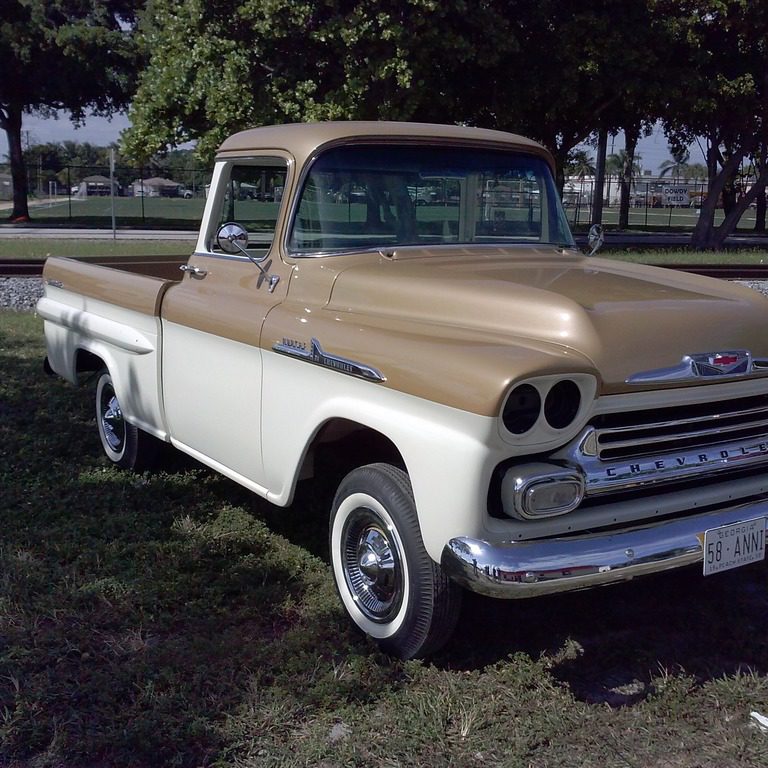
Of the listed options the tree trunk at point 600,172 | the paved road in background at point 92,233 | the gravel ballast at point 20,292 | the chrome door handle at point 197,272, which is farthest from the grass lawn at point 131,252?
the chrome door handle at point 197,272

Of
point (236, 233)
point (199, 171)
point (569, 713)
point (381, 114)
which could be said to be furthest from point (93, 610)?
point (199, 171)

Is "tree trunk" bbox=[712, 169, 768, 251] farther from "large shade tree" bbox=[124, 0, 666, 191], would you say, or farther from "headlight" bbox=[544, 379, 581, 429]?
"headlight" bbox=[544, 379, 581, 429]

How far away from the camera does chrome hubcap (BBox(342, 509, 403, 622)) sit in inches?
132

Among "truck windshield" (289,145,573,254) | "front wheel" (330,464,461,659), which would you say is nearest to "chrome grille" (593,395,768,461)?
"front wheel" (330,464,461,659)

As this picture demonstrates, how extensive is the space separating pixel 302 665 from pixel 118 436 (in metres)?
2.60

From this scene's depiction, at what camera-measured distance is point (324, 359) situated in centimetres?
348

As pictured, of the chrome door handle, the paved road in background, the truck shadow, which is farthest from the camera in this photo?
the paved road in background

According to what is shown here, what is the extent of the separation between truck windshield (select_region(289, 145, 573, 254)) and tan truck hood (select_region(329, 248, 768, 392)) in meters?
0.19

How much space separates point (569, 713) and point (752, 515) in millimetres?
942

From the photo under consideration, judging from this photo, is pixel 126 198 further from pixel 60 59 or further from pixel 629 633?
pixel 629 633

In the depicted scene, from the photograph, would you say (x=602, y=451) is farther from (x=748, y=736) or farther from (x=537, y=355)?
(x=748, y=736)

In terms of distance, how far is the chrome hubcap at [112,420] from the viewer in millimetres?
5465

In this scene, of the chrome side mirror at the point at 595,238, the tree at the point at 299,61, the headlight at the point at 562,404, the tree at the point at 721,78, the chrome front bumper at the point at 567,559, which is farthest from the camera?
the tree at the point at 721,78

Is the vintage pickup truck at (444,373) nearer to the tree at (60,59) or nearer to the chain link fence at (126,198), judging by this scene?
the chain link fence at (126,198)
